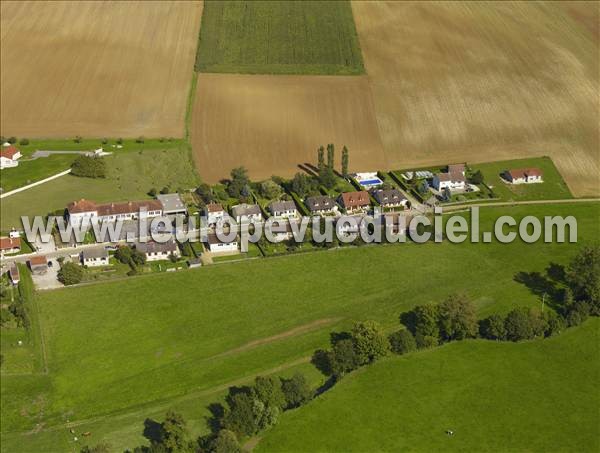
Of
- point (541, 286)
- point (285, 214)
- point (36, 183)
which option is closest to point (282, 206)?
point (285, 214)

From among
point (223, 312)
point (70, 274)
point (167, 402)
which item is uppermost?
point (70, 274)

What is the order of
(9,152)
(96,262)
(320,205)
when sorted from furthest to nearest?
1. (9,152)
2. (320,205)
3. (96,262)

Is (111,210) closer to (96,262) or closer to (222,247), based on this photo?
(96,262)

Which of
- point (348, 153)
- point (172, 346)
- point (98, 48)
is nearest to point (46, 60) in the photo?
point (98, 48)

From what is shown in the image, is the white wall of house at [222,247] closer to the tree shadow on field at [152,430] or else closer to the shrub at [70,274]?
the shrub at [70,274]

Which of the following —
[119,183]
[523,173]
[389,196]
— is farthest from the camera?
[523,173]

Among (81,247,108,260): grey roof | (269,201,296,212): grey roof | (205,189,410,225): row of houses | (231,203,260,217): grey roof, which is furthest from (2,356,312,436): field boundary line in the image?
(269,201,296,212): grey roof

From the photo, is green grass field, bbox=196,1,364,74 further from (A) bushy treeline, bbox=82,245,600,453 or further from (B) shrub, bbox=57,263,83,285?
(A) bushy treeline, bbox=82,245,600,453
